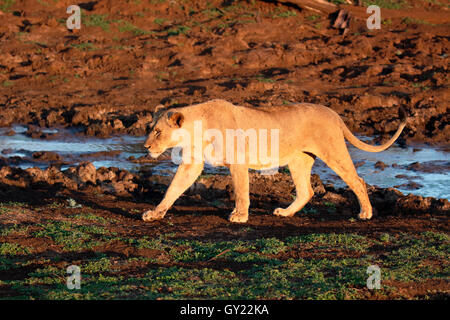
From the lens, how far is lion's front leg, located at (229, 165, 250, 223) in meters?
8.30

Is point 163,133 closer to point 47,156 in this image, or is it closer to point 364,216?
point 364,216

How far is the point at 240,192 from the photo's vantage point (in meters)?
8.31

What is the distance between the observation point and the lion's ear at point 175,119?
8.13 m

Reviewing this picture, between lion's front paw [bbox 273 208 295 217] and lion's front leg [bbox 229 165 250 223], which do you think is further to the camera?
lion's front paw [bbox 273 208 295 217]

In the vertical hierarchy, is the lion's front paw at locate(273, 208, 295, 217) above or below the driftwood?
below

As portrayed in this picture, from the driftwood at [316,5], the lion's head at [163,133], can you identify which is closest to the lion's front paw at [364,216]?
the lion's head at [163,133]

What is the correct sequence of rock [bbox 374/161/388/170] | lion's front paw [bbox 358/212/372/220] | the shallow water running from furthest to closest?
rock [bbox 374/161/388/170]
the shallow water
lion's front paw [bbox 358/212/372/220]

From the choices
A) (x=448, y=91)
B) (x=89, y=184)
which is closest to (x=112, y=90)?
(x=89, y=184)

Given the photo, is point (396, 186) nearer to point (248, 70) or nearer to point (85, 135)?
point (85, 135)

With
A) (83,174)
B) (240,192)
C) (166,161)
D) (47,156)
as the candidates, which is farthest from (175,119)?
(47,156)

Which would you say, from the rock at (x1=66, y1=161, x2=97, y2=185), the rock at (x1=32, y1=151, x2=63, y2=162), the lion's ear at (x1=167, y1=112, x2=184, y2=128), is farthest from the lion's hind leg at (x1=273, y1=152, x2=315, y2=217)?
the rock at (x1=32, y1=151, x2=63, y2=162)

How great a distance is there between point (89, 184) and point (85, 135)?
17.9 ft

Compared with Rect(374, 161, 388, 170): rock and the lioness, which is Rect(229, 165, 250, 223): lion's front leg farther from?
Rect(374, 161, 388, 170): rock

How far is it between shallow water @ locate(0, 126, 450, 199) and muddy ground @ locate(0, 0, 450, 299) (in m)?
0.59
